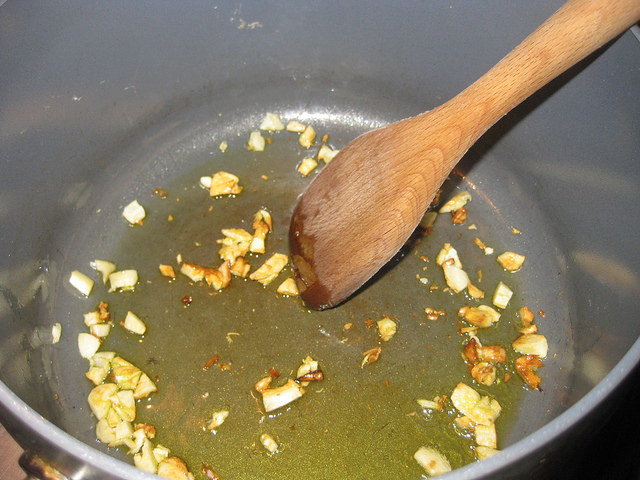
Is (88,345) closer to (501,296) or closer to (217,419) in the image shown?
(217,419)

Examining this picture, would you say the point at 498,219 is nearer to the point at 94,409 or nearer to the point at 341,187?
the point at 341,187

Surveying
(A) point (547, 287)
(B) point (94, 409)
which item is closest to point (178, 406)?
(B) point (94, 409)

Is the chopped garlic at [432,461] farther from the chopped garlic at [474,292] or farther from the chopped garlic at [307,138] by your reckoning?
the chopped garlic at [307,138]

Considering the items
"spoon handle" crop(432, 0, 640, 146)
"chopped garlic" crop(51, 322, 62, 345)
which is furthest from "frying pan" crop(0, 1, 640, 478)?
"spoon handle" crop(432, 0, 640, 146)

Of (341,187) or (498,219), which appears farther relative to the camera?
(498,219)

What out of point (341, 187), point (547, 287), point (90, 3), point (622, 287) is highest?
point (90, 3)

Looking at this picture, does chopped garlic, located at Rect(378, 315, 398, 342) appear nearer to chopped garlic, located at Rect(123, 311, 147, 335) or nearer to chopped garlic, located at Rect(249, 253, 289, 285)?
chopped garlic, located at Rect(249, 253, 289, 285)

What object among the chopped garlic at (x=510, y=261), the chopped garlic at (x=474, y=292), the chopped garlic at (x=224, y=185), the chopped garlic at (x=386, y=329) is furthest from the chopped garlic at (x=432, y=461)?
the chopped garlic at (x=224, y=185)

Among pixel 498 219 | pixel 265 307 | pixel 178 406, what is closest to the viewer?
pixel 178 406
